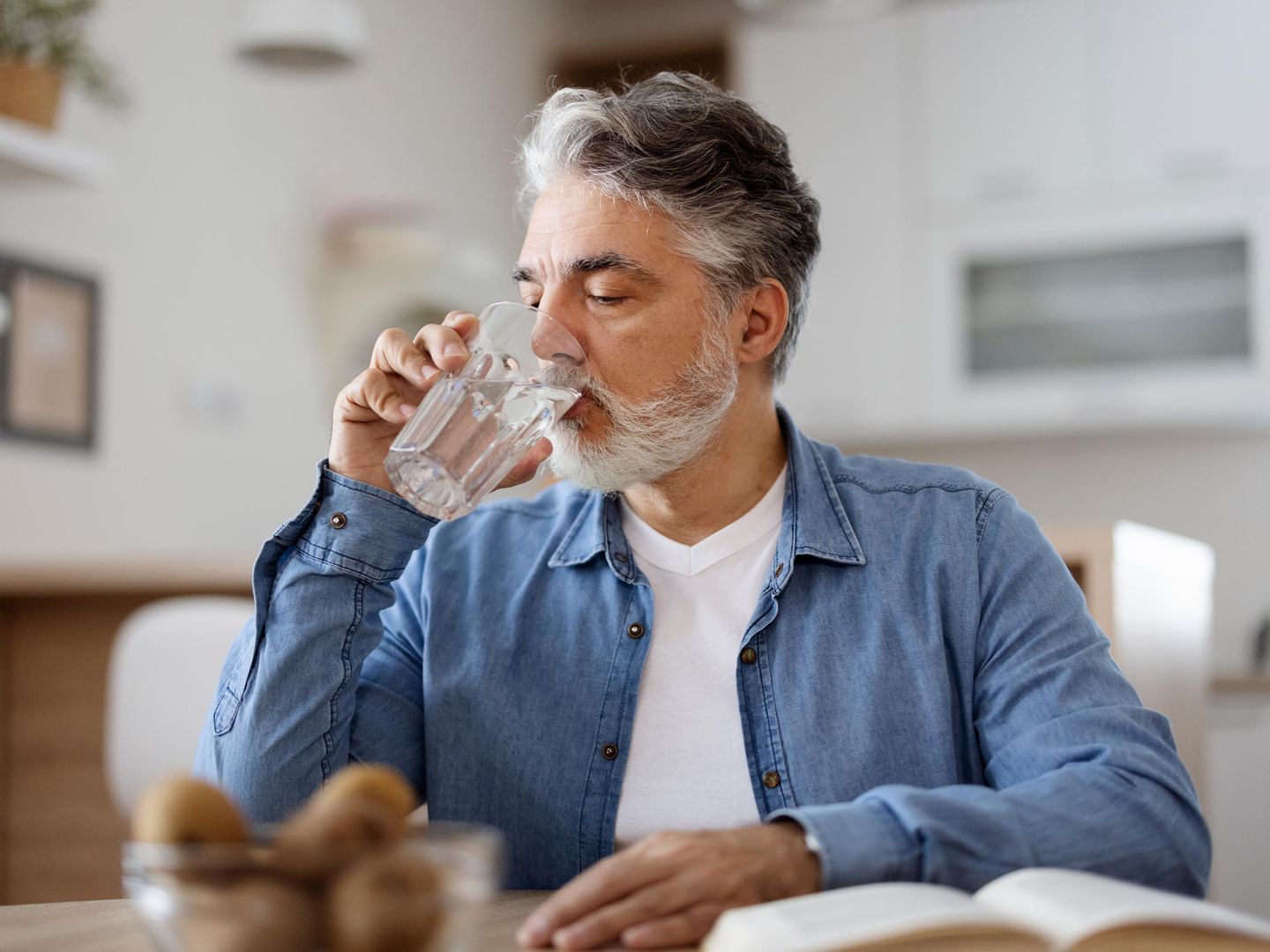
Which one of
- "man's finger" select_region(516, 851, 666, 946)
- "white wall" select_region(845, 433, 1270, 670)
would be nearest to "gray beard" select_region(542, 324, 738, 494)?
"man's finger" select_region(516, 851, 666, 946)

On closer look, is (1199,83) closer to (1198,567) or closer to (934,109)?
(934,109)

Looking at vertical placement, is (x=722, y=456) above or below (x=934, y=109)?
below

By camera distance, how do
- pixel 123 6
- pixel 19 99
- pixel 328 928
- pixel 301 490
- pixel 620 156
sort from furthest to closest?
pixel 301 490 < pixel 123 6 < pixel 19 99 < pixel 620 156 < pixel 328 928

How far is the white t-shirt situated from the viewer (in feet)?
4.38

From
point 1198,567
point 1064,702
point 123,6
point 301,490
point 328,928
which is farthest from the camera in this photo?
point 301,490

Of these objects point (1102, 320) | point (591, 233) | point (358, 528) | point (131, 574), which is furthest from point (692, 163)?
point (1102, 320)

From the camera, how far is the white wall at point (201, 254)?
317cm

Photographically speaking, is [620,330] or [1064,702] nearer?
[1064,702]

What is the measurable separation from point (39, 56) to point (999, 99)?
8.85 feet

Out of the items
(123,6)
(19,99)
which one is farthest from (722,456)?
(123,6)

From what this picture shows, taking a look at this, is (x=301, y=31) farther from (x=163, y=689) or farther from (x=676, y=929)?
(x=676, y=929)

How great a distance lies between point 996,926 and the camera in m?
0.73

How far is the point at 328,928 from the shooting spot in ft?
2.09

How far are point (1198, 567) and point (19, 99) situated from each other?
213cm
